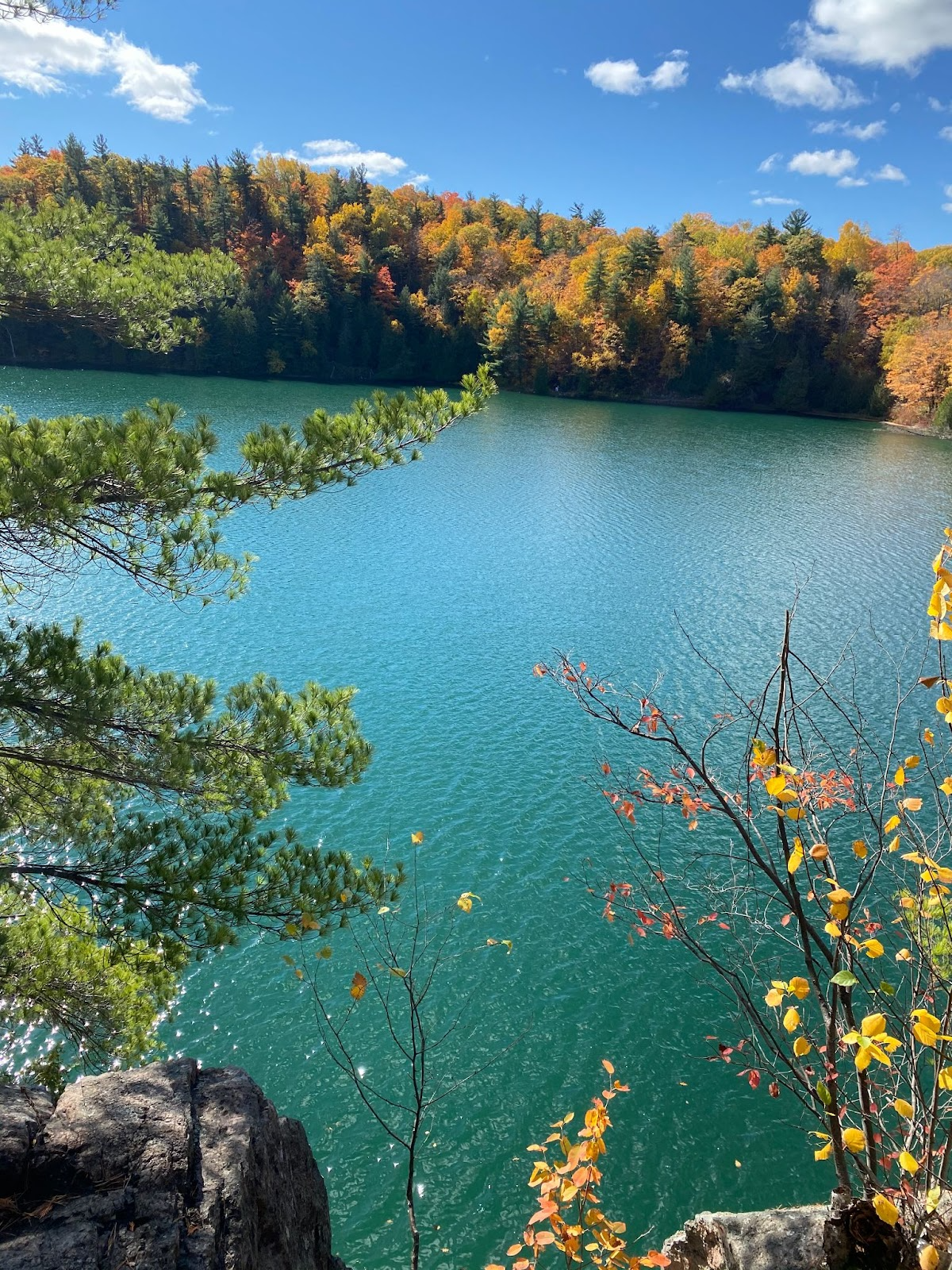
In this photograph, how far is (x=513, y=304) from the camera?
44750 millimetres

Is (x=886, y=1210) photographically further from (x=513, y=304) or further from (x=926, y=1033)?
(x=513, y=304)

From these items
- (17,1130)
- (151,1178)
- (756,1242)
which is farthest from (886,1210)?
(17,1130)

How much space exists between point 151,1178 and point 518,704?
8860 millimetres

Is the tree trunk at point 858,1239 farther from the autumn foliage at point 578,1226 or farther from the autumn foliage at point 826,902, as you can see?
the autumn foliage at point 578,1226

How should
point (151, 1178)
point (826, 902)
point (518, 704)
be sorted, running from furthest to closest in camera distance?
point (518, 704) → point (826, 902) → point (151, 1178)

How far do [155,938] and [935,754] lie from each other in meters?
9.65

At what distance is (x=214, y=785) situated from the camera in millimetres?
4273

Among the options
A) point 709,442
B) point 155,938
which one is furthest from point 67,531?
point 709,442

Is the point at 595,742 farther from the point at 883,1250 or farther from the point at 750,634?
the point at 883,1250

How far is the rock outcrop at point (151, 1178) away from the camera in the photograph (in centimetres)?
242

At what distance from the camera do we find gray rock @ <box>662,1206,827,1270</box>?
307 cm

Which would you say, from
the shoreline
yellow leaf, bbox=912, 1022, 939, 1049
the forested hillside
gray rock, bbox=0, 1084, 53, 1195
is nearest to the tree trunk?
yellow leaf, bbox=912, 1022, 939, 1049

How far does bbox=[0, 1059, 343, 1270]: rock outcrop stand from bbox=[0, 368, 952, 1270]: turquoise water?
2.32 metres

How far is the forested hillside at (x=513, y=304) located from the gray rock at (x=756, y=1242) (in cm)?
4526
